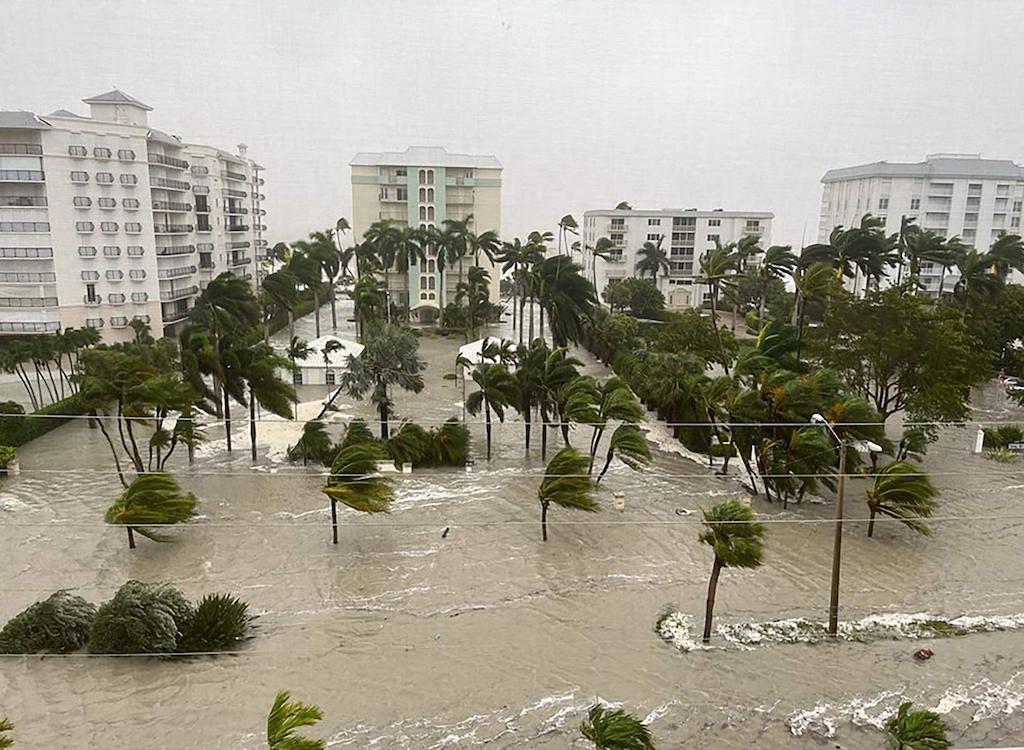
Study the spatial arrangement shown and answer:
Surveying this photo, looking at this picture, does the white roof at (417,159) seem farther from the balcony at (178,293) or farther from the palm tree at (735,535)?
the palm tree at (735,535)

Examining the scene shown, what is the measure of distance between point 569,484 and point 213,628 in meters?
7.61

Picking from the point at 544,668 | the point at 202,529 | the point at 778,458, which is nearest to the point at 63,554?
the point at 202,529

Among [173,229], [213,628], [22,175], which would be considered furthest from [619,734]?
[173,229]

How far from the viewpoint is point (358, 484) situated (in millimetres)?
15641

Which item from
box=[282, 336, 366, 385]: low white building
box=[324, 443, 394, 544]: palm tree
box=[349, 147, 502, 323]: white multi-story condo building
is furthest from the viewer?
box=[349, 147, 502, 323]: white multi-story condo building

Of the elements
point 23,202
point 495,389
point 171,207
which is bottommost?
point 495,389

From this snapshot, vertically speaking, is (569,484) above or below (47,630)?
above

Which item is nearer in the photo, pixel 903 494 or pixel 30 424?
pixel 903 494

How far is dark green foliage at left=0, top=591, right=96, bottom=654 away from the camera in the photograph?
12.2m

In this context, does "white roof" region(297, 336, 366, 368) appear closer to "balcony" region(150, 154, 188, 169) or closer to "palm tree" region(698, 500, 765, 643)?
"balcony" region(150, 154, 188, 169)

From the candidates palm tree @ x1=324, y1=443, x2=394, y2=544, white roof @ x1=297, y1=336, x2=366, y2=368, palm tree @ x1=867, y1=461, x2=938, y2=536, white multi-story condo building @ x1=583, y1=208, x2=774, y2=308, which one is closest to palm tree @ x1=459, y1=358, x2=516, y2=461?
palm tree @ x1=324, y1=443, x2=394, y2=544

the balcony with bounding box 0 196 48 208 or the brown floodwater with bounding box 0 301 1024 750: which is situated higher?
the balcony with bounding box 0 196 48 208

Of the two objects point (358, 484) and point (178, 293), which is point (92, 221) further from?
point (358, 484)

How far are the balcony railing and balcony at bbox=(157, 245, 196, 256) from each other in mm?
848
